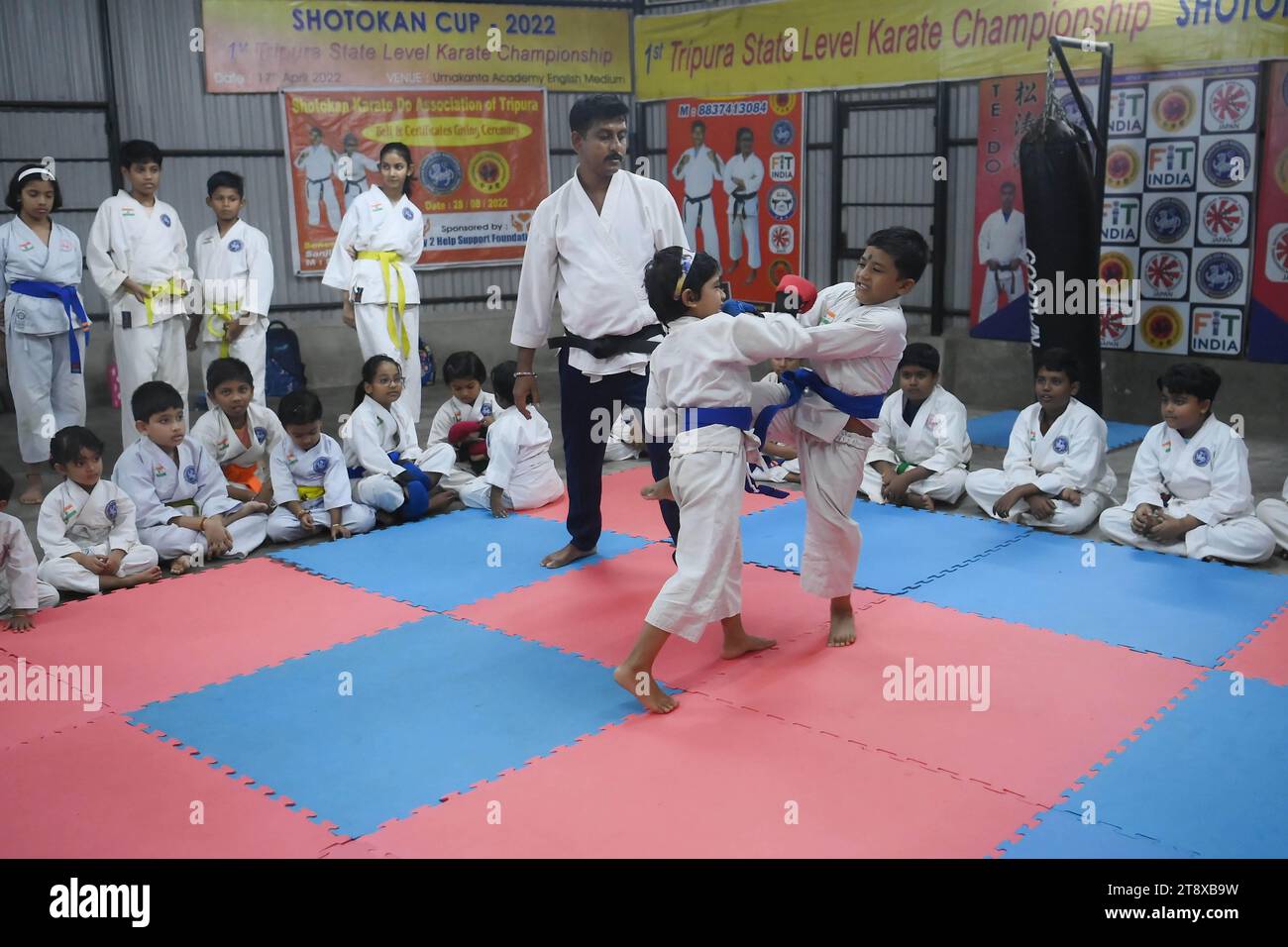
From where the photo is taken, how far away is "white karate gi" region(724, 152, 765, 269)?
988cm

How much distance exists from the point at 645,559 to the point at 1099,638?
1896 mm

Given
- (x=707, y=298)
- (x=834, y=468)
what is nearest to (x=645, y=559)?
(x=834, y=468)

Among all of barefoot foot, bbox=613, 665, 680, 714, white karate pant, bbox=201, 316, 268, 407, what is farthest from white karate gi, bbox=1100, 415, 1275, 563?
white karate pant, bbox=201, 316, 268, 407

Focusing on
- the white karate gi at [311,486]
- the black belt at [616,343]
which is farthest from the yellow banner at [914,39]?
the white karate gi at [311,486]

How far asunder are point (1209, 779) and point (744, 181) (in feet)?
24.8

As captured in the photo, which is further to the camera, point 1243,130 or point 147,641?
point 1243,130

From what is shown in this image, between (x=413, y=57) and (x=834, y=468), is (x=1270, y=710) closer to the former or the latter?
(x=834, y=468)

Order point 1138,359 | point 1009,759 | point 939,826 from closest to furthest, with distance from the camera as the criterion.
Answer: point 939,826
point 1009,759
point 1138,359

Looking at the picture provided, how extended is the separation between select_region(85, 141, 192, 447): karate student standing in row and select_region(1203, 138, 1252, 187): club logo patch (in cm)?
608

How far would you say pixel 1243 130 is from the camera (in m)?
7.11

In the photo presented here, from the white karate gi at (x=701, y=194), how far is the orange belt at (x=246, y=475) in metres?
5.25

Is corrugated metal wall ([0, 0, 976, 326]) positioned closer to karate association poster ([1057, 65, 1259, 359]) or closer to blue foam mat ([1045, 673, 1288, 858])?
karate association poster ([1057, 65, 1259, 359])

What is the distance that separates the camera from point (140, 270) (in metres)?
6.45
